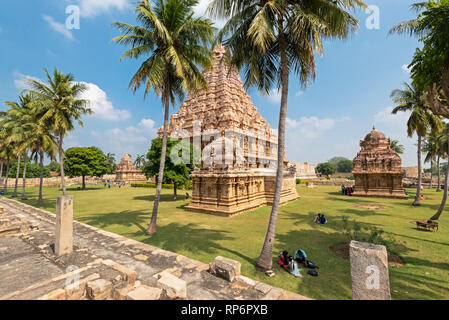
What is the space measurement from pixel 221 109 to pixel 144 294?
1190 inches

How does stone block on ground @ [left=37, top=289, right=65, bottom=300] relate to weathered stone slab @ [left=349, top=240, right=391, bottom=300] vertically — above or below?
below

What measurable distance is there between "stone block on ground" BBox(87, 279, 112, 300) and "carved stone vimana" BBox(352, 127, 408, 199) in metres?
28.7

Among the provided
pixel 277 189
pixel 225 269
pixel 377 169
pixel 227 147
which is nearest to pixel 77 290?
pixel 225 269

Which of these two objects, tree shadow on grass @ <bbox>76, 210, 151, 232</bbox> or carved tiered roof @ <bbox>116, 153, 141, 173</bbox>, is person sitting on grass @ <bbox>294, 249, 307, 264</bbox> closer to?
tree shadow on grass @ <bbox>76, 210, 151, 232</bbox>

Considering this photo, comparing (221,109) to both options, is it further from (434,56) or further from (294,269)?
(294,269)

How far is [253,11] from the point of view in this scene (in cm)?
768

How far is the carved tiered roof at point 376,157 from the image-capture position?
76.0 feet

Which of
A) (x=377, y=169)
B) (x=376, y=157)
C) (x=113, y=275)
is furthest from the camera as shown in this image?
(x=376, y=157)

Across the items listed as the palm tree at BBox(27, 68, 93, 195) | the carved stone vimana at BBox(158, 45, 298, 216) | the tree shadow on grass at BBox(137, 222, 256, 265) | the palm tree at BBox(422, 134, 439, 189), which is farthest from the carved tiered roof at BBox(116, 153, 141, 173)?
the palm tree at BBox(422, 134, 439, 189)

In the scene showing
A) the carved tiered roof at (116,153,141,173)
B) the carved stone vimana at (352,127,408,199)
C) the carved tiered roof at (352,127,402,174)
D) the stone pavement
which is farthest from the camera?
the carved tiered roof at (116,153,141,173)

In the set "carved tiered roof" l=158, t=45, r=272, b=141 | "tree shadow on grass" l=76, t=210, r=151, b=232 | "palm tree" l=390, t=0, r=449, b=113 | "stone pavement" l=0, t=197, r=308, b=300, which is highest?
"carved tiered roof" l=158, t=45, r=272, b=141

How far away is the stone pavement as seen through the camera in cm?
450

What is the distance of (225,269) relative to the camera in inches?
214

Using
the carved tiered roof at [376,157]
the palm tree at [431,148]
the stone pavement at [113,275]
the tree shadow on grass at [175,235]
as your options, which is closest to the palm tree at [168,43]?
the tree shadow on grass at [175,235]
